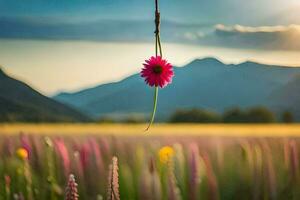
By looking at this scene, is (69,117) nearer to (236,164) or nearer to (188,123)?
(188,123)

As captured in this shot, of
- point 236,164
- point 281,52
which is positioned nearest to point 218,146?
point 236,164

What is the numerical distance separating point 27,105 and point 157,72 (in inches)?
17.5

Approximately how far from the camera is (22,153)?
1931mm

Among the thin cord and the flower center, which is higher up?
the thin cord

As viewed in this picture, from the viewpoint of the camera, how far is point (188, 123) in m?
1.85

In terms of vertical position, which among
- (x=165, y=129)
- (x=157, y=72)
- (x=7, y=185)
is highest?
(x=157, y=72)

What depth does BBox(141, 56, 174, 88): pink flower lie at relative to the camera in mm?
1681

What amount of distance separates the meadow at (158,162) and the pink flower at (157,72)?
7.9 inches

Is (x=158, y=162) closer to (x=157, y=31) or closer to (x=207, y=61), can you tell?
(x=207, y=61)

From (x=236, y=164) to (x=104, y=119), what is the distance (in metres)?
0.37

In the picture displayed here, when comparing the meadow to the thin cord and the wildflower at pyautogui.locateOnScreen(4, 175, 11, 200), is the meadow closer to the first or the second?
the wildflower at pyautogui.locateOnScreen(4, 175, 11, 200)

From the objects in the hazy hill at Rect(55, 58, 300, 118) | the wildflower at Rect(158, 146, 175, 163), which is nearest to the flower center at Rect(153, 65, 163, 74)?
the hazy hill at Rect(55, 58, 300, 118)

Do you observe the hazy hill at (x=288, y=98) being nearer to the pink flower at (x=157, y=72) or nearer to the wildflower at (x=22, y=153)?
the pink flower at (x=157, y=72)

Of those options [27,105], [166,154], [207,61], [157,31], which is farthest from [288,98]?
[27,105]
